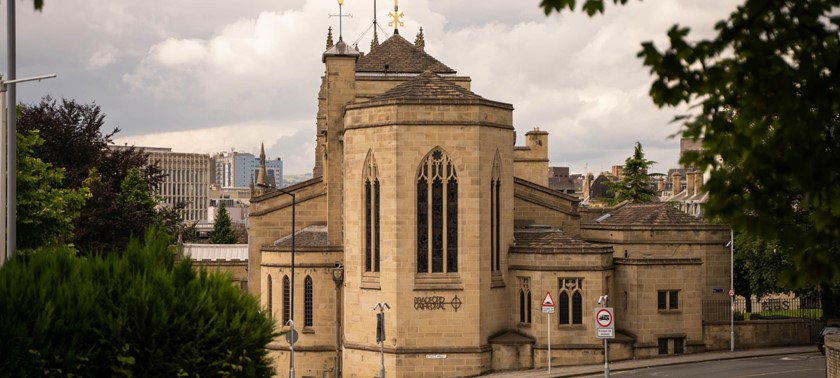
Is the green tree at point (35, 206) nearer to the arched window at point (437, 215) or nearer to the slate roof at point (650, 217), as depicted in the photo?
the arched window at point (437, 215)

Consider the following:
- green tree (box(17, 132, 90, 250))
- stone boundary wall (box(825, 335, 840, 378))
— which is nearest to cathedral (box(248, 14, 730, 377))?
green tree (box(17, 132, 90, 250))

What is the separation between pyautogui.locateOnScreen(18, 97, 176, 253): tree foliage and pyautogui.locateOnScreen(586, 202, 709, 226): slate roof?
66.6 feet

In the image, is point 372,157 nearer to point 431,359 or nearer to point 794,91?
point 431,359

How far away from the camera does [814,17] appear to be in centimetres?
1068

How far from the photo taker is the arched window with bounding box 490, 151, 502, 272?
41812 mm

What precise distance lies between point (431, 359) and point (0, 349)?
26975 mm

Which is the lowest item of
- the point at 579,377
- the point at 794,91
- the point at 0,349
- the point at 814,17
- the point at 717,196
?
the point at 579,377

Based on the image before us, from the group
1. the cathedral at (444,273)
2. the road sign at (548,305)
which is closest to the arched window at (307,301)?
the cathedral at (444,273)

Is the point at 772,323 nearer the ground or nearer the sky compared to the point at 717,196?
nearer the ground

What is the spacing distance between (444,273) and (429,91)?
6247 mm

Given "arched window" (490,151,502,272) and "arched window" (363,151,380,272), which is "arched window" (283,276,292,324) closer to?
"arched window" (363,151,380,272)

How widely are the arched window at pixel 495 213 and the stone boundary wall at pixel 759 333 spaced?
30.1 ft

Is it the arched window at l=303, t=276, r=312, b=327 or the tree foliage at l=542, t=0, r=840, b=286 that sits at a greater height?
the tree foliage at l=542, t=0, r=840, b=286

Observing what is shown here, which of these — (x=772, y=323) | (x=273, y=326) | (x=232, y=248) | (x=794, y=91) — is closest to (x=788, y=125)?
(x=794, y=91)
